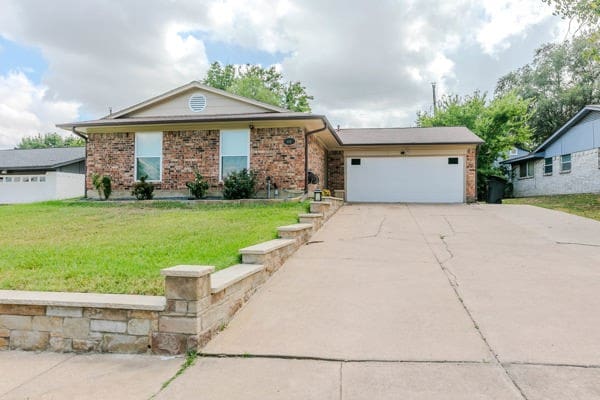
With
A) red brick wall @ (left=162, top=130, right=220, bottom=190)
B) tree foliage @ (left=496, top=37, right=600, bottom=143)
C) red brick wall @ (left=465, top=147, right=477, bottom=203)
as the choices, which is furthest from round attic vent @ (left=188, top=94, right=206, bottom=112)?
tree foliage @ (left=496, top=37, right=600, bottom=143)

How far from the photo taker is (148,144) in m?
13.2

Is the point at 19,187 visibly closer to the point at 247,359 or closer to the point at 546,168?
the point at 247,359

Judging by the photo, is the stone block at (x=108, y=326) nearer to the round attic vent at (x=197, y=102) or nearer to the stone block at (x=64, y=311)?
the stone block at (x=64, y=311)

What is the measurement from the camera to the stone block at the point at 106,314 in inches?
138

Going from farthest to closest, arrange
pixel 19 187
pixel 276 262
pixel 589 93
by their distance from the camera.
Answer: pixel 589 93 < pixel 19 187 < pixel 276 262

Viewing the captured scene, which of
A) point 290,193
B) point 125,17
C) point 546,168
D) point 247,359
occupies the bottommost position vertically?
point 247,359

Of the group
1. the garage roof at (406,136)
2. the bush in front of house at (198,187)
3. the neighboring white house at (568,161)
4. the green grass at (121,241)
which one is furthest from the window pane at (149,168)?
the neighboring white house at (568,161)

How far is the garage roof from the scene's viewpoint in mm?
15899

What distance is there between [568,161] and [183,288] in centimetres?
2278

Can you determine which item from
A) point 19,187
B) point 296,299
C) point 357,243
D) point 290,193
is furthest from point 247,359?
point 19,187

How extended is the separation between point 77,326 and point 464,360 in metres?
3.26

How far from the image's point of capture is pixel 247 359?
3.29 m

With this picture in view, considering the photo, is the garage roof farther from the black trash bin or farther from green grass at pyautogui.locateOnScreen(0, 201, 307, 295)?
green grass at pyautogui.locateOnScreen(0, 201, 307, 295)

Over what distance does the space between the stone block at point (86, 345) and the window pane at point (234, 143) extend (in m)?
9.52
